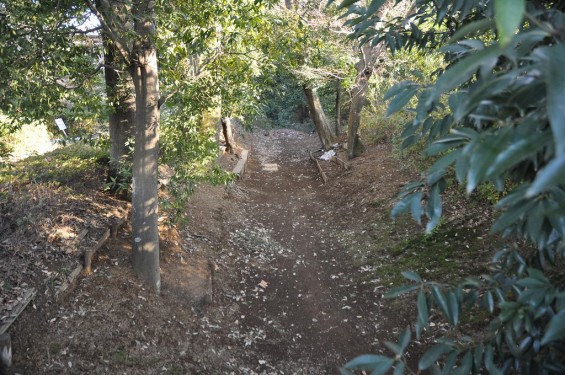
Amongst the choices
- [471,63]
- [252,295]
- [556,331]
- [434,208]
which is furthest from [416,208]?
[252,295]

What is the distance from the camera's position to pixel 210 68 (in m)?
5.20

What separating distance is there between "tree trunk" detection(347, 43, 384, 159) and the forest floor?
10.2 ft

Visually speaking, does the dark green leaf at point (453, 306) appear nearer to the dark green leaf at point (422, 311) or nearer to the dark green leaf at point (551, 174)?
the dark green leaf at point (422, 311)

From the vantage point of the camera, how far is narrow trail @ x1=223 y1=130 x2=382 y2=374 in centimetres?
480

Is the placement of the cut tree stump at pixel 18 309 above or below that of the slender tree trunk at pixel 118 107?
below

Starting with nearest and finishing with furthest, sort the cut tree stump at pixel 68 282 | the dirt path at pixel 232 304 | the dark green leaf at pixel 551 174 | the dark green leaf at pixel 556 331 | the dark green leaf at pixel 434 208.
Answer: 1. the dark green leaf at pixel 551 174
2. the dark green leaf at pixel 556 331
3. the dark green leaf at pixel 434 208
4. the dirt path at pixel 232 304
5. the cut tree stump at pixel 68 282

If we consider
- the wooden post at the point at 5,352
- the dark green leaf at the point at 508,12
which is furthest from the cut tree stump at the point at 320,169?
the dark green leaf at the point at 508,12

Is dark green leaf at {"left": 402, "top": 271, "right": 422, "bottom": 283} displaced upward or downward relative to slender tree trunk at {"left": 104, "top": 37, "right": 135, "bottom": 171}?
downward

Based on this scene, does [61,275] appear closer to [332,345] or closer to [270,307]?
[270,307]

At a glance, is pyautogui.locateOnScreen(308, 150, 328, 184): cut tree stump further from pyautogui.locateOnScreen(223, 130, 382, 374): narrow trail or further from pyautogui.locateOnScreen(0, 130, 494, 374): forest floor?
pyautogui.locateOnScreen(0, 130, 494, 374): forest floor

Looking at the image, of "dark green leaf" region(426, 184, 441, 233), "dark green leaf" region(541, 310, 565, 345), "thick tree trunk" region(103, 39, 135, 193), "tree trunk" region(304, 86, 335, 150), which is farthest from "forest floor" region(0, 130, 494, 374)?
"tree trunk" region(304, 86, 335, 150)

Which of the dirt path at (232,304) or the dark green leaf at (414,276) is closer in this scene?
the dark green leaf at (414,276)

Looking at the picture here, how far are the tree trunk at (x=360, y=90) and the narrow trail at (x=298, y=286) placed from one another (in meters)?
1.99

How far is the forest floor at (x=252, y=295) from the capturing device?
3.92m
